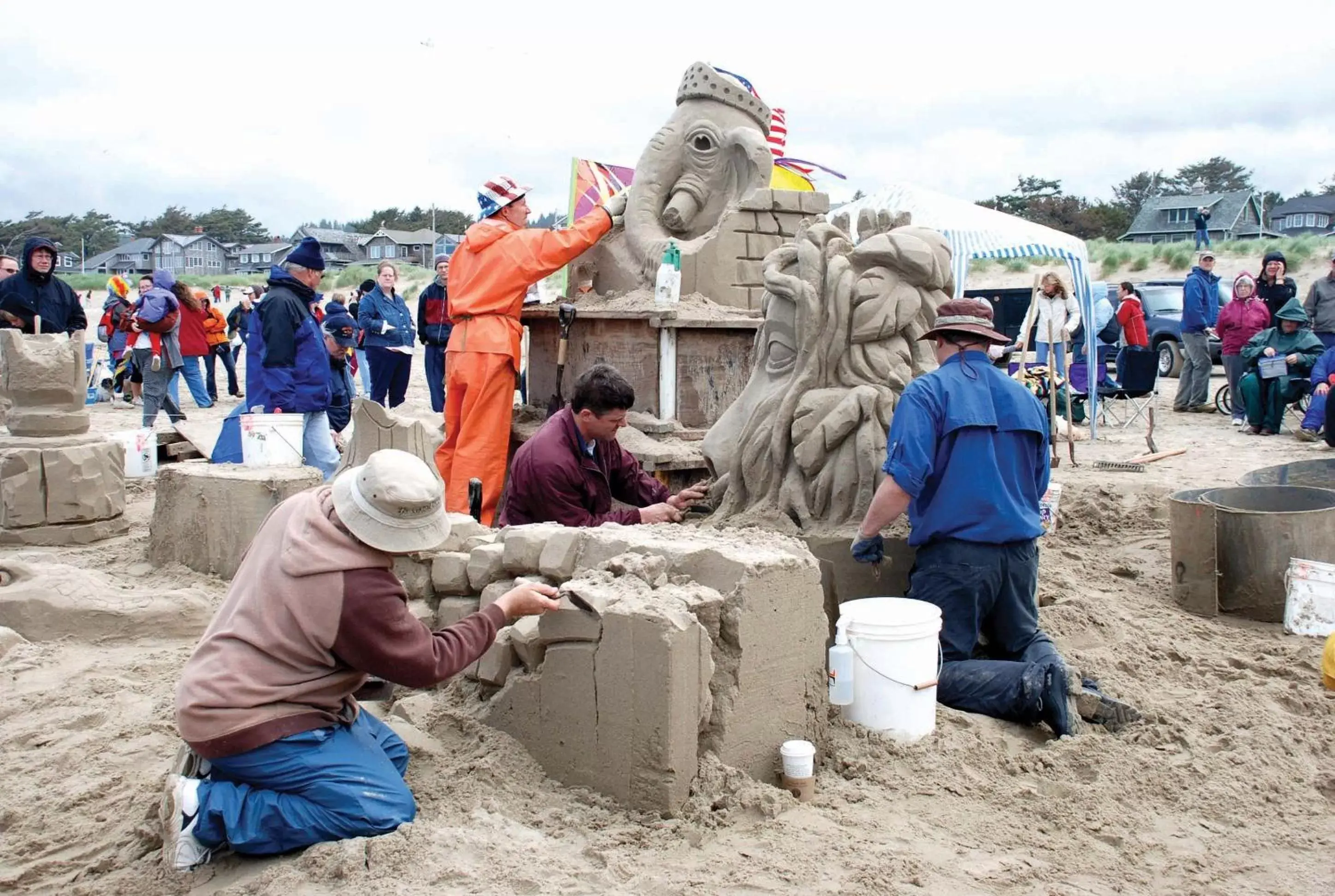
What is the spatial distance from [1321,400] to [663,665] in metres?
8.74

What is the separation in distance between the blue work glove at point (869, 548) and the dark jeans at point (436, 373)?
22.0ft

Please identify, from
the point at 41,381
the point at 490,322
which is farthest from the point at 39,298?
the point at 490,322

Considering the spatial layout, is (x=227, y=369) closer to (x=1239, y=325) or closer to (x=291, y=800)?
(x=1239, y=325)

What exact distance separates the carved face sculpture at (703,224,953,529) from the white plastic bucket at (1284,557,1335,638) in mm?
1848

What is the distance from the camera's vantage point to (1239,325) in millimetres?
10734

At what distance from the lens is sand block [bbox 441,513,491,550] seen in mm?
4129

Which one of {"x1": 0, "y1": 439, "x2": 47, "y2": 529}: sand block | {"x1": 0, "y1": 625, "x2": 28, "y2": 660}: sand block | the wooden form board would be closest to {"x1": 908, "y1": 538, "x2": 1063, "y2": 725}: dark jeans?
the wooden form board

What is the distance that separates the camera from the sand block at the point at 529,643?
314 cm

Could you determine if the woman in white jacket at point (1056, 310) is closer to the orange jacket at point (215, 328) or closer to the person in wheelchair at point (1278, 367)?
the person in wheelchair at point (1278, 367)

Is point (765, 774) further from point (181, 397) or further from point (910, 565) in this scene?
point (181, 397)

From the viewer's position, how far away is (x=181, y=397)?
15453 mm

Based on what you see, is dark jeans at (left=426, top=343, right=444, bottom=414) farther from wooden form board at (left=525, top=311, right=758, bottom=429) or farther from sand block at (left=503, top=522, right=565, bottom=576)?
sand block at (left=503, top=522, right=565, bottom=576)

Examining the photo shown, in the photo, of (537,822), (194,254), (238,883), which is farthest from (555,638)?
(194,254)

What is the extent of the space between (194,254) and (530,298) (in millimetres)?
60994
